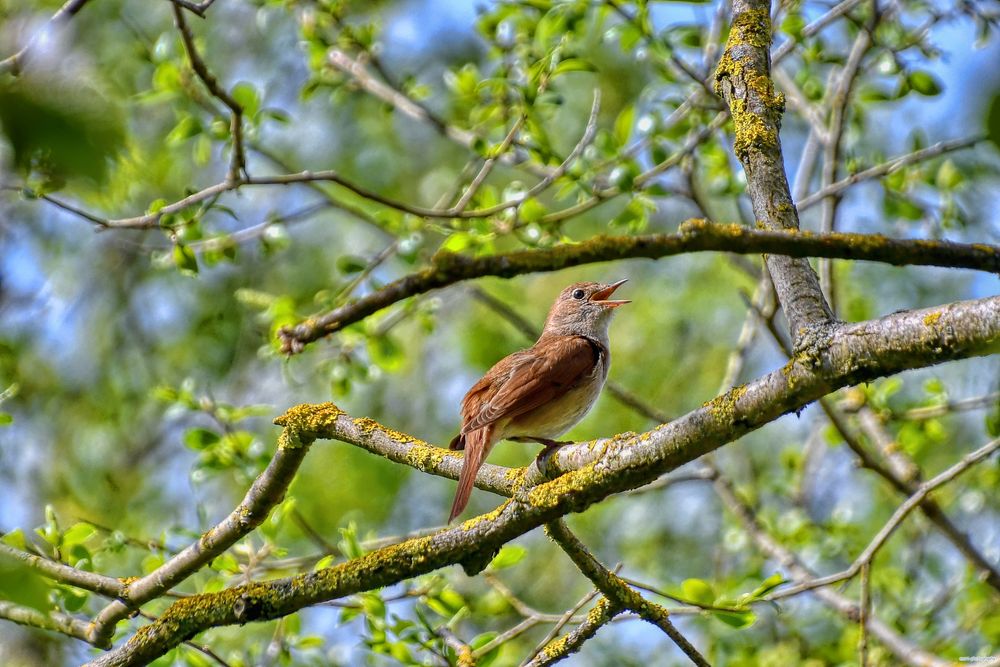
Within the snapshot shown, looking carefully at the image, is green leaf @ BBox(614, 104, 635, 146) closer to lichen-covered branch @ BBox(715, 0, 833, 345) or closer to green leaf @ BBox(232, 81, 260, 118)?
lichen-covered branch @ BBox(715, 0, 833, 345)

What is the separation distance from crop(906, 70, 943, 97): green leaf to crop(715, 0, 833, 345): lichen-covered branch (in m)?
2.32

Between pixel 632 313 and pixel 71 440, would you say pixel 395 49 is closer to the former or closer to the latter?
pixel 632 313

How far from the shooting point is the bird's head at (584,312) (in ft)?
22.4

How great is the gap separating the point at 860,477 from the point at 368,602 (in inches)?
257

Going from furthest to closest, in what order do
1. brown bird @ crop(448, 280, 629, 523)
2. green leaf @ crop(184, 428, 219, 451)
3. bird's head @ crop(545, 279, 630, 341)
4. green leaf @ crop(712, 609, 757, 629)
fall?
bird's head @ crop(545, 279, 630, 341) → green leaf @ crop(184, 428, 219, 451) → brown bird @ crop(448, 280, 629, 523) → green leaf @ crop(712, 609, 757, 629)

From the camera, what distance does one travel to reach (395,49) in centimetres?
1174

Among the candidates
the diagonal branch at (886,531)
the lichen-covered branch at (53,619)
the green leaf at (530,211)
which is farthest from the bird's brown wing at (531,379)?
the lichen-covered branch at (53,619)

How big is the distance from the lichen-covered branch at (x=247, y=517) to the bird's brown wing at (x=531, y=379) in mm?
1114

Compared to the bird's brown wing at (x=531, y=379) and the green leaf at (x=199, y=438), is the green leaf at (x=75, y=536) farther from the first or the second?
the bird's brown wing at (x=531, y=379)

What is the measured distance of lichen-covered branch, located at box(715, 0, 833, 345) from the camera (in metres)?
2.88

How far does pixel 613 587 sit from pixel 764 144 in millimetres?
1472

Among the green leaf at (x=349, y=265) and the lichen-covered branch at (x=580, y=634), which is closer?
the lichen-covered branch at (x=580, y=634)

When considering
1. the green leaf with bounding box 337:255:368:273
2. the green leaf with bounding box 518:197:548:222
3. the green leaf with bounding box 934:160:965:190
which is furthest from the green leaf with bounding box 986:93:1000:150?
the green leaf with bounding box 934:160:965:190

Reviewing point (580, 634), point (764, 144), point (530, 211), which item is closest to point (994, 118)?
point (764, 144)
